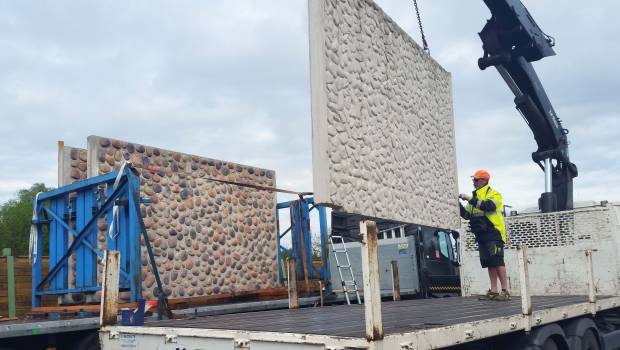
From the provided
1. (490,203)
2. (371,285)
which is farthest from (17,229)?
(371,285)

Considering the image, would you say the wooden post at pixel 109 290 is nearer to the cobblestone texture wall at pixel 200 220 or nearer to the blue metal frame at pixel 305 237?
the cobblestone texture wall at pixel 200 220

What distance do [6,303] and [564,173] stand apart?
33.2 feet

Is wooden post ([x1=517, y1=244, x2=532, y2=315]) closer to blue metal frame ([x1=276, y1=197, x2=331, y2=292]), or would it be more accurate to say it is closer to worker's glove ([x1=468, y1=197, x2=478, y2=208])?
worker's glove ([x1=468, y1=197, x2=478, y2=208])

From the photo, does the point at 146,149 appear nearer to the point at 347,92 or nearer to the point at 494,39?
the point at 347,92

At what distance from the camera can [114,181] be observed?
305 inches

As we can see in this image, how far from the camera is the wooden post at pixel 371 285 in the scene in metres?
3.51

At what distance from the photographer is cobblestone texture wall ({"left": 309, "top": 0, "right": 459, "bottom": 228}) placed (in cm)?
657

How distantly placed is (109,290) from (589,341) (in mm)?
5119

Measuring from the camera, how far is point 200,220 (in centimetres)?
1132

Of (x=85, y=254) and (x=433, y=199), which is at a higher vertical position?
(x=433, y=199)

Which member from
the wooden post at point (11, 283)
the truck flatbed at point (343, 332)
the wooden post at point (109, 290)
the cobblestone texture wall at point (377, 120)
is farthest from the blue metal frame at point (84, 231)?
the truck flatbed at point (343, 332)

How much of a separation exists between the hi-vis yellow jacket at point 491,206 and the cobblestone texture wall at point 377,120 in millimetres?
1026

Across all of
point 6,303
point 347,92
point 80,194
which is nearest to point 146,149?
point 80,194

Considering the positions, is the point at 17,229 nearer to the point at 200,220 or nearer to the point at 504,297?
the point at 200,220
